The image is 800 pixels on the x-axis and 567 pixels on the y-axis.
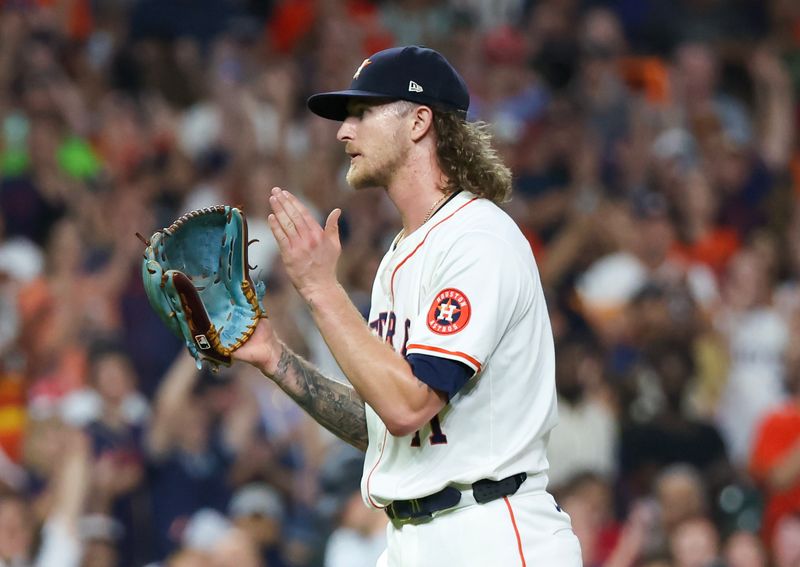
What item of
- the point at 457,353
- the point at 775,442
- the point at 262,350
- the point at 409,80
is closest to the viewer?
the point at 457,353

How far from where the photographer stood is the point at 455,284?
3.27m

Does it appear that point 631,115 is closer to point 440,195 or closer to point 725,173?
point 725,173

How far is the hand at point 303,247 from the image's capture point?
128 inches

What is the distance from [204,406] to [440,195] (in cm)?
370


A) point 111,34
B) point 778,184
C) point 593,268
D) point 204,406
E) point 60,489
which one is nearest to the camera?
point 60,489

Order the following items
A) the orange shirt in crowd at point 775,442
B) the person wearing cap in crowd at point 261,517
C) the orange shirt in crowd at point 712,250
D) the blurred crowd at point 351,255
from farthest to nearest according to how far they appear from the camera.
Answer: the orange shirt in crowd at point 712,250, the orange shirt in crowd at point 775,442, the blurred crowd at point 351,255, the person wearing cap in crowd at point 261,517

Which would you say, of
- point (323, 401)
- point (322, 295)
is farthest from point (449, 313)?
point (323, 401)

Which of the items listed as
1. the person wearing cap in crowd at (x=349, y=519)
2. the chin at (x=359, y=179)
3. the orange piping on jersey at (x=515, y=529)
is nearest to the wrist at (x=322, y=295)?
the chin at (x=359, y=179)

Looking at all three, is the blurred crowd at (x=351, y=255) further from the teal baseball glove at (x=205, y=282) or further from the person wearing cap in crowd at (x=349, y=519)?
the teal baseball glove at (x=205, y=282)

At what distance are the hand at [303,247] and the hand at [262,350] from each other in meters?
0.43

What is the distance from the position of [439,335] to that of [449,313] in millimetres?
59

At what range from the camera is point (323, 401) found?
3748mm

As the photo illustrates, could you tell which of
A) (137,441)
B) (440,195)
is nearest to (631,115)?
(137,441)

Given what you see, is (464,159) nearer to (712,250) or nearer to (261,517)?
(261,517)
